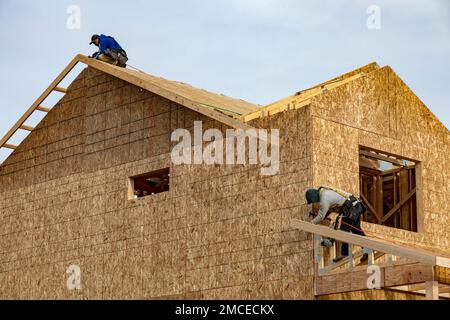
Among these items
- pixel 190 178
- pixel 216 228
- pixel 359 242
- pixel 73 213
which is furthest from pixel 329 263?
pixel 73 213

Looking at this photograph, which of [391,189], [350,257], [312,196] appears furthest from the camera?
[391,189]

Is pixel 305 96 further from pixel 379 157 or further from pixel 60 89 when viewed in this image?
pixel 60 89

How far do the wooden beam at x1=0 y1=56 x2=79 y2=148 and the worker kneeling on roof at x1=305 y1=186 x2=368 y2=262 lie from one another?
780 centimetres

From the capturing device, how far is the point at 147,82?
19.6 meters

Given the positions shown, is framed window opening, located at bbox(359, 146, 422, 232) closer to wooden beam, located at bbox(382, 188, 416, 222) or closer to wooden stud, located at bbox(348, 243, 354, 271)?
wooden beam, located at bbox(382, 188, 416, 222)

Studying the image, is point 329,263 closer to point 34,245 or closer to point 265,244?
point 265,244

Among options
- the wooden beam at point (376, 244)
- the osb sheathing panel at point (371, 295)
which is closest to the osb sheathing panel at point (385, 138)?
the wooden beam at point (376, 244)

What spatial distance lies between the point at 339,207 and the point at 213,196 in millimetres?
3017

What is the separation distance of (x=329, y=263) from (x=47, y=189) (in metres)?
8.21

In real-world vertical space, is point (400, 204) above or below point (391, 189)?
below

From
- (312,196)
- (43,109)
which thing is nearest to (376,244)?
(312,196)

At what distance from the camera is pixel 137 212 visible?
1972 cm

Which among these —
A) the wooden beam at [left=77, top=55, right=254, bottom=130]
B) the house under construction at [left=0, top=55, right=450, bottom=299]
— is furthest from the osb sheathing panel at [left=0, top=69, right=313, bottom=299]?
the wooden beam at [left=77, top=55, right=254, bottom=130]

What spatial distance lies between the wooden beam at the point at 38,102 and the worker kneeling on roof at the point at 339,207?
7.80 meters
